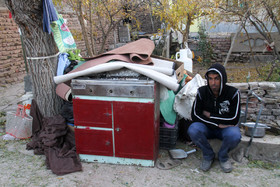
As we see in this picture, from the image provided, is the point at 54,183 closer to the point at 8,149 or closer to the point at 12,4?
the point at 8,149

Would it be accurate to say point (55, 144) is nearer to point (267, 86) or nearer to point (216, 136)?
point (216, 136)

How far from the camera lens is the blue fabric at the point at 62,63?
435cm

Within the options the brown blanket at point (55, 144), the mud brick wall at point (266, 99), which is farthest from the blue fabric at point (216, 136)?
the brown blanket at point (55, 144)

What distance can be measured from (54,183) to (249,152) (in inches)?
109

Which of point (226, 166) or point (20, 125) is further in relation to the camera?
point (20, 125)

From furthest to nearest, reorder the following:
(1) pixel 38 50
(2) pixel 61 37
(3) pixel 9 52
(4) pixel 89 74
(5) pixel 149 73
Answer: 1. (3) pixel 9 52
2. (2) pixel 61 37
3. (1) pixel 38 50
4. (4) pixel 89 74
5. (5) pixel 149 73

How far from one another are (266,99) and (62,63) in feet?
11.9

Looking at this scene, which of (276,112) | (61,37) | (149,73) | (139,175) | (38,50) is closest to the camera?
(149,73)

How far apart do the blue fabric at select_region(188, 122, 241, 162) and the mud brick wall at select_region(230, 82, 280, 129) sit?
4.24 ft

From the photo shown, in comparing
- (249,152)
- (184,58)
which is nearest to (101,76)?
(249,152)

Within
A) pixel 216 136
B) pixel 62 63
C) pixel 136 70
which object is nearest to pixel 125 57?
pixel 136 70

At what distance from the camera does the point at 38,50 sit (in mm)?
4199

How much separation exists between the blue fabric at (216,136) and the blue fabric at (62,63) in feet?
7.96

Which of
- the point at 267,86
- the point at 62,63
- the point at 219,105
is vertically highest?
the point at 62,63
